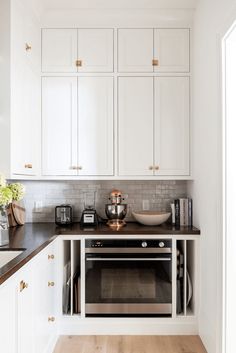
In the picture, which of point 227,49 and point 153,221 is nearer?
point 227,49

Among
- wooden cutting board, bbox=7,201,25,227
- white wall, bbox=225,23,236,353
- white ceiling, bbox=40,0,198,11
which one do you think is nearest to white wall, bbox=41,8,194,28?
white ceiling, bbox=40,0,198,11

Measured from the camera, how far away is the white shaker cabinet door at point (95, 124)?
2.95 meters

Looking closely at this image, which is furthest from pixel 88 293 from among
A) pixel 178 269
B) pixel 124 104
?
pixel 124 104

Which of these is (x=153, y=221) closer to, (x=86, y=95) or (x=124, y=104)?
(x=124, y=104)

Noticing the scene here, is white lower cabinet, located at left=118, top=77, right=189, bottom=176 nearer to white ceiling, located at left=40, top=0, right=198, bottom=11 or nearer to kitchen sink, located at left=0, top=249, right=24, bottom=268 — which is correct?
white ceiling, located at left=40, top=0, right=198, bottom=11

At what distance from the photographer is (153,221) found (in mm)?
2910

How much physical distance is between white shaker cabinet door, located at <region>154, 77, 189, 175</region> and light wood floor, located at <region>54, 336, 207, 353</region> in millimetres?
1425

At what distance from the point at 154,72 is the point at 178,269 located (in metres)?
1.79

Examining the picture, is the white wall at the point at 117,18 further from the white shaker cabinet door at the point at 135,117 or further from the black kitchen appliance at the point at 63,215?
the black kitchen appliance at the point at 63,215

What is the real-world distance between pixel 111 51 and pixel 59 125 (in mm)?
835

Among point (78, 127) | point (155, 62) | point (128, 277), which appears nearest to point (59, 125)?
point (78, 127)

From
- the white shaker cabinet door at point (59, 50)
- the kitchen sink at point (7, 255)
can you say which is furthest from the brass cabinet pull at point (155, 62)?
the kitchen sink at point (7, 255)

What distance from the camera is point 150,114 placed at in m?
2.95

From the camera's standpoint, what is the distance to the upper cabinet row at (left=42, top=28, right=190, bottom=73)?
116 inches
